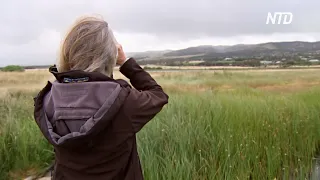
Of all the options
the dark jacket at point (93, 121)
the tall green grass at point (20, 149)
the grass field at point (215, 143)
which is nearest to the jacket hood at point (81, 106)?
the dark jacket at point (93, 121)

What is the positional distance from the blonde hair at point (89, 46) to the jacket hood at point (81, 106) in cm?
6

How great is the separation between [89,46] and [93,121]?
278 millimetres

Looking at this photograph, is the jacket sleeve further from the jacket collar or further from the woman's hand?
the jacket collar

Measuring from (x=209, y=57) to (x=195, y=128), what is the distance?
1019cm

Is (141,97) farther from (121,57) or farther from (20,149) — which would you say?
(20,149)

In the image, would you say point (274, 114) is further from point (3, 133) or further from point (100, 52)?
point (100, 52)

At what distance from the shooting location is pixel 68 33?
53.6 inches

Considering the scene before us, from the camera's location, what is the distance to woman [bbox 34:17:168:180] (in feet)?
4.29

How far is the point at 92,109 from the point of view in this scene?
1.31 metres

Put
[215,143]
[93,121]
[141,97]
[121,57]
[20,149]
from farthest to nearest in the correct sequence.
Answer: [20,149] < [215,143] < [121,57] < [141,97] < [93,121]

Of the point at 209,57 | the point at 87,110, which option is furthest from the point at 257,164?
the point at 209,57

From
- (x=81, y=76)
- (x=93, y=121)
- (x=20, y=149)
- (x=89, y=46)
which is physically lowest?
(x=20, y=149)

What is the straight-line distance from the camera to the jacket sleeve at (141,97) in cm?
137

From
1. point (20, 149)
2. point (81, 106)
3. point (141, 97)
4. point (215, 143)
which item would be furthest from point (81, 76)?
point (20, 149)
